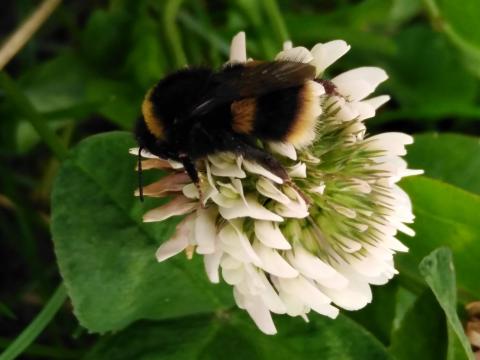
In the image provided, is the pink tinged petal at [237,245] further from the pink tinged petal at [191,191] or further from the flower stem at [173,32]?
the flower stem at [173,32]

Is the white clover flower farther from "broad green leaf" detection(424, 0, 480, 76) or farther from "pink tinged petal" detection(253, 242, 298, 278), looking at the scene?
"broad green leaf" detection(424, 0, 480, 76)

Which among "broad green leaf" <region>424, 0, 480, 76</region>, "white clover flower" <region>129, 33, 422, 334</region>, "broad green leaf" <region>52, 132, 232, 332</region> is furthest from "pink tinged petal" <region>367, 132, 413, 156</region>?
"broad green leaf" <region>424, 0, 480, 76</region>

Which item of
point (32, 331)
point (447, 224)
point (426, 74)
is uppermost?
point (32, 331)

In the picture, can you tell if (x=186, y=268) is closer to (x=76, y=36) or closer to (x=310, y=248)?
(x=310, y=248)

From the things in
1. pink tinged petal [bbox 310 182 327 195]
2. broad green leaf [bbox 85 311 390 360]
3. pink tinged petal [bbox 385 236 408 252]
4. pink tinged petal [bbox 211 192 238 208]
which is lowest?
broad green leaf [bbox 85 311 390 360]

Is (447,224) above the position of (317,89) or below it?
below

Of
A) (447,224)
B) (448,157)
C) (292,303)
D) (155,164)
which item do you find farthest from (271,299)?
(448,157)

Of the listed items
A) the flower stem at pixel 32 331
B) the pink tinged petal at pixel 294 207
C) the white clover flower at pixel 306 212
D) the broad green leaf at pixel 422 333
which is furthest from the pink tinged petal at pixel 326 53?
the flower stem at pixel 32 331

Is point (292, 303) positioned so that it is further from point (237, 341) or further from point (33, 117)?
point (33, 117)
